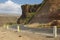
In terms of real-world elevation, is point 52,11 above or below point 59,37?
above

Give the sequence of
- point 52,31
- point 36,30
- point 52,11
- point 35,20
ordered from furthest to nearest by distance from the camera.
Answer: point 35,20 → point 52,11 → point 36,30 → point 52,31

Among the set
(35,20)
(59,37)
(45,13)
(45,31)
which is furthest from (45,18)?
(59,37)

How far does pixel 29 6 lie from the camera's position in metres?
67.9

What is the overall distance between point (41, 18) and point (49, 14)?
3230mm

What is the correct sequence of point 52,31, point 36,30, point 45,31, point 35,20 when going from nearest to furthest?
point 52,31
point 45,31
point 36,30
point 35,20

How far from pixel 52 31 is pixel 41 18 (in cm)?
1520

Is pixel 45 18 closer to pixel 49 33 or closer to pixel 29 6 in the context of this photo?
pixel 49 33

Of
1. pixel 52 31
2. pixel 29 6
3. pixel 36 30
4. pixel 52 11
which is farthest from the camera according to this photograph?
pixel 29 6

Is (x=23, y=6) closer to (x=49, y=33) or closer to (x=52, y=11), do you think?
(x=52, y=11)

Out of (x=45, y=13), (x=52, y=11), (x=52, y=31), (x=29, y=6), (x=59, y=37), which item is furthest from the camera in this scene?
(x=29, y=6)

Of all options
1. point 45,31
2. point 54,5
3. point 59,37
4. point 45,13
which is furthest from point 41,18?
point 59,37

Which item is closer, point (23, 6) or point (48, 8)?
point (48, 8)

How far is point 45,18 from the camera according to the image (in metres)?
29.4

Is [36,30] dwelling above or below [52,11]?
below
